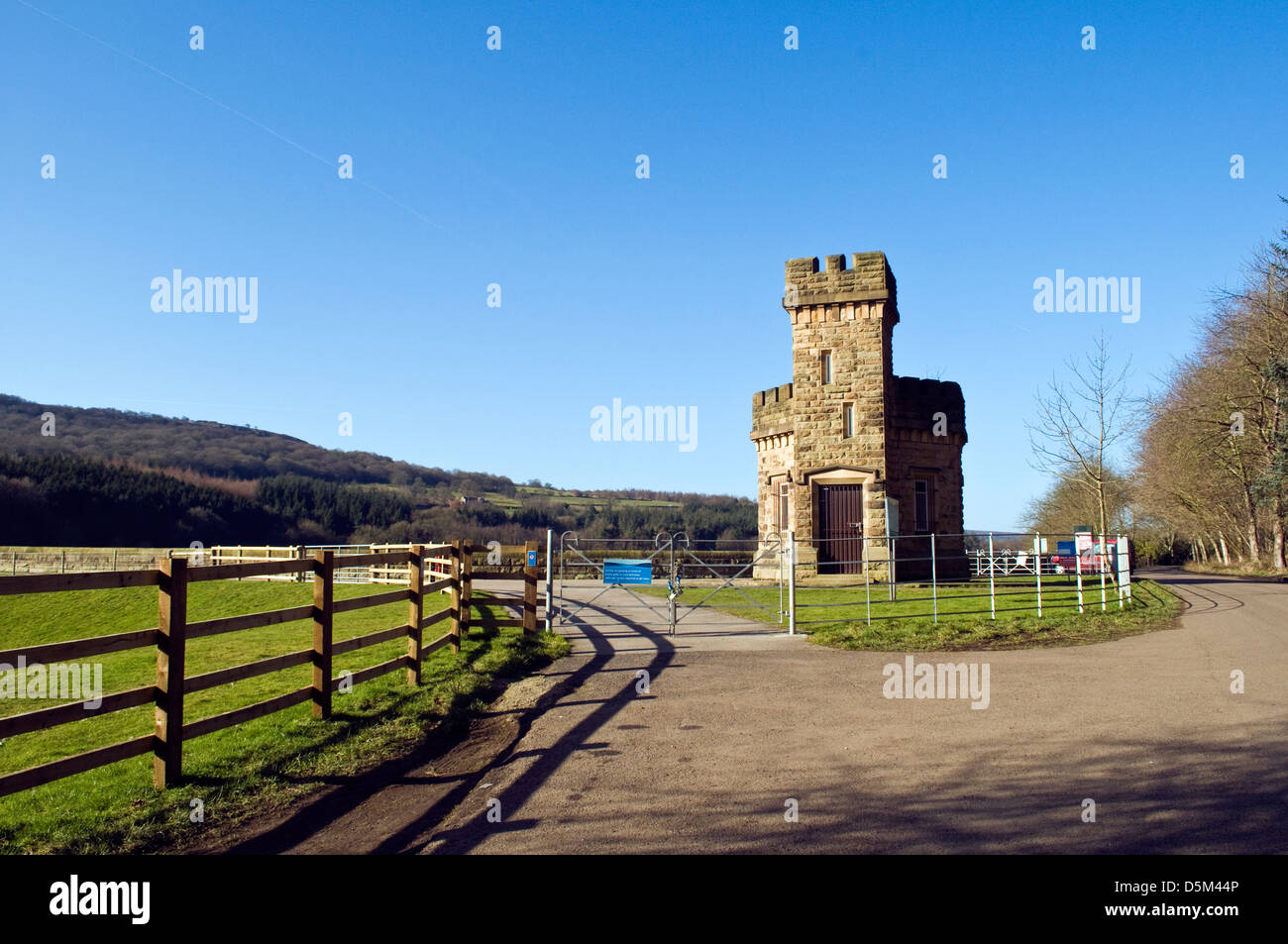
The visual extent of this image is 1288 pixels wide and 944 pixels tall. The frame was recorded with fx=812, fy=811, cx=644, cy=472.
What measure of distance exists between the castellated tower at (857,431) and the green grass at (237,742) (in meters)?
12.8

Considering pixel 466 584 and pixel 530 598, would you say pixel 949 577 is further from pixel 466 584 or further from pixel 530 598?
pixel 466 584

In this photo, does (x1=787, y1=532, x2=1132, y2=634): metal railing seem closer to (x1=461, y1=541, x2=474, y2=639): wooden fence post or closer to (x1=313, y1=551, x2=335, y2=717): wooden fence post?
(x1=461, y1=541, x2=474, y2=639): wooden fence post

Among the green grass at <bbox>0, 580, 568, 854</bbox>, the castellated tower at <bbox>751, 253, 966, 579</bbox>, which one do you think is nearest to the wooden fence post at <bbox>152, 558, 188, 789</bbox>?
the green grass at <bbox>0, 580, 568, 854</bbox>

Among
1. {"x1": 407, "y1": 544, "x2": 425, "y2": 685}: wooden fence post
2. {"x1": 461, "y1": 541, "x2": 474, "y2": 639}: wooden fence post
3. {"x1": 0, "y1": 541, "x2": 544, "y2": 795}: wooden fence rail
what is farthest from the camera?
{"x1": 461, "y1": 541, "x2": 474, "y2": 639}: wooden fence post

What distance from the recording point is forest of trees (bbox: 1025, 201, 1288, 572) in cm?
3088

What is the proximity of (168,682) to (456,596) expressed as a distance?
614 cm

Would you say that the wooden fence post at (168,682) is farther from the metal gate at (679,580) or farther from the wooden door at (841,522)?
the wooden door at (841,522)

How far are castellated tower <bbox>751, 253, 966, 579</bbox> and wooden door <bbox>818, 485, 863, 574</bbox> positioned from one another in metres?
0.03

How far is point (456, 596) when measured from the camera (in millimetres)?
11578

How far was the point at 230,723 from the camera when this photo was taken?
19.9 feet

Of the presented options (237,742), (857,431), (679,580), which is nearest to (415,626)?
(237,742)

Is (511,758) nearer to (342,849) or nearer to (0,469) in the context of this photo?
(342,849)
